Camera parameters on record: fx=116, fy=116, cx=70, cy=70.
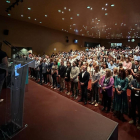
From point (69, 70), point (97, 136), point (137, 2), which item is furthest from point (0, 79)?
point (137, 2)

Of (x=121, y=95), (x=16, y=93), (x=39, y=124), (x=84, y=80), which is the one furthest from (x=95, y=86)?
(x=16, y=93)

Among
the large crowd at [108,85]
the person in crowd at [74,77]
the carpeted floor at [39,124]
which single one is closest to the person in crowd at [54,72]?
the large crowd at [108,85]

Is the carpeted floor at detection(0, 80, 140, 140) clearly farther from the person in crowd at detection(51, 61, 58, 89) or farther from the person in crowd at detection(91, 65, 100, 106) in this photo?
the person in crowd at detection(51, 61, 58, 89)

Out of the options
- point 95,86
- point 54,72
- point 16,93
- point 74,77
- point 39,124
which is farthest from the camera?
point 54,72

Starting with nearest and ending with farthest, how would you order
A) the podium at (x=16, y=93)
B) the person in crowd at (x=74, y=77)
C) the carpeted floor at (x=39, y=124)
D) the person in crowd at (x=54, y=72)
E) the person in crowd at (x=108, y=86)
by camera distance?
the podium at (x=16, y=93) → the carpeted floor at (x=39, y=124) → the person in crowd at (x=108, y=86) → the person in crowd at (x=74, y=77) → the person in crowd at (x=54, y=72)

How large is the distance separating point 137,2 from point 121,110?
7.07 metres

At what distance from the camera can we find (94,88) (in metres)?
3.88

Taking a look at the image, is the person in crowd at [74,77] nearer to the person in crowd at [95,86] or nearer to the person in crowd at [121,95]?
the person in crowd at [95,86]

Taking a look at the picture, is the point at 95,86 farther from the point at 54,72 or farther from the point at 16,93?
the point at 16,93


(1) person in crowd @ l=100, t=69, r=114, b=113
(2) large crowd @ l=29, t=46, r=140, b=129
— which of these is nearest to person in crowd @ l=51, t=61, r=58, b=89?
(2) large crowd @ l=29, t=46, r=140, b=129

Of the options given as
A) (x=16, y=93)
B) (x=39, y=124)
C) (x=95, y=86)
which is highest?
(x=16, y=93)

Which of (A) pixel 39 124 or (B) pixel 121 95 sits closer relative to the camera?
(A) pixel 39 124

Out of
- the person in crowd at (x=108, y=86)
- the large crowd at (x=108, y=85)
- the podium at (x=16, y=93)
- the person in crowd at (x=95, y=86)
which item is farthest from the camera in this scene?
the person in crowd at (x=95, y=86)

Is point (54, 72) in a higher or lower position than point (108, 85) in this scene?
higher
